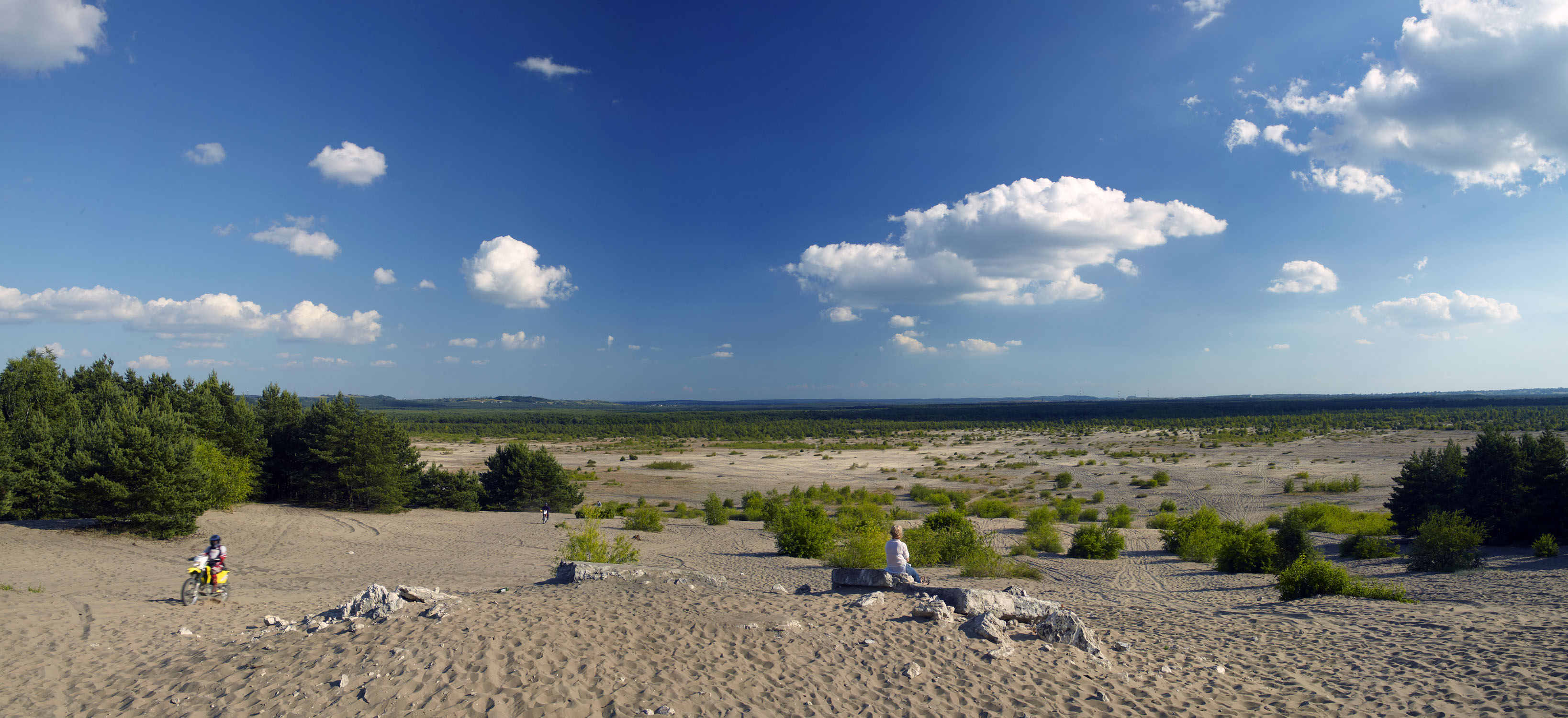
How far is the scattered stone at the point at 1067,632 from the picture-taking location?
7.62 meters

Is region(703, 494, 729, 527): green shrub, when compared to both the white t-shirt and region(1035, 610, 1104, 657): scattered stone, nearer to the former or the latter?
the white t-shirt

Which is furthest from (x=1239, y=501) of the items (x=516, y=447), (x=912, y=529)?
(x=516, y=447)

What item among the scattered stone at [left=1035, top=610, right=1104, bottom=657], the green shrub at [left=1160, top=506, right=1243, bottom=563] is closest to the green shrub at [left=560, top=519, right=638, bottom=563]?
the scattered stone at [left=1035, top=610, right=1104, bottom=657]

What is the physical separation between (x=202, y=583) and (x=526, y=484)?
67.1 feet

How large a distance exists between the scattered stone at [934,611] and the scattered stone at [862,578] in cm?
137

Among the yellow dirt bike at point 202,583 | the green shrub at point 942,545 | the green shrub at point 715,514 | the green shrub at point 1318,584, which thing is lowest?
the green shrub at point 715,514

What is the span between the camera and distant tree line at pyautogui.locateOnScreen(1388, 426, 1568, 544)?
1695cm

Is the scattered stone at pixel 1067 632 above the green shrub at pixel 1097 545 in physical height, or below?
above

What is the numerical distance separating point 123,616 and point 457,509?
21.1 metres

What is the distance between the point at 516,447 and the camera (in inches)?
1302

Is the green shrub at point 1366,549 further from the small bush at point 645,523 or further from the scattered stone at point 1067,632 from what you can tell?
the small bush at point 645,523

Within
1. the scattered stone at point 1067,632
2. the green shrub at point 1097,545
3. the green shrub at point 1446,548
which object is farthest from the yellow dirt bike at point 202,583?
the green shrub at point 1446,548

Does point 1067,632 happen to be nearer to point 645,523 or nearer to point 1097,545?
point 1097,545

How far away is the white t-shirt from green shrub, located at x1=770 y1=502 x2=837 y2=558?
878 cm
